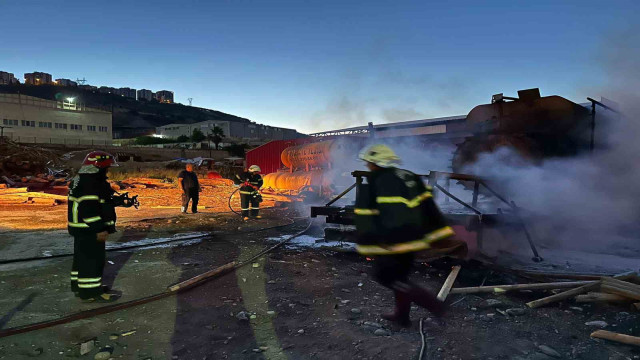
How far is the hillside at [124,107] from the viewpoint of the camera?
143000mm

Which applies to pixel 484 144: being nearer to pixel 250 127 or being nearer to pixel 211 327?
pixel 211 327

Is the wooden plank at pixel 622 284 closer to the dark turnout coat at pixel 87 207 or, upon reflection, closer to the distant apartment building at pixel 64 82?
the dark turnout coat at pixel 87 207

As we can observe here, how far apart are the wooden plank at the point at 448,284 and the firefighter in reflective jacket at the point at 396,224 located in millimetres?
810

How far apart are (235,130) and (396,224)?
94412mm

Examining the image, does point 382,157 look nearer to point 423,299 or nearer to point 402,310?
point 423,299

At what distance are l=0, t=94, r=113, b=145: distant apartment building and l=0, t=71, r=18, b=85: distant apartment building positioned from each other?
448ft

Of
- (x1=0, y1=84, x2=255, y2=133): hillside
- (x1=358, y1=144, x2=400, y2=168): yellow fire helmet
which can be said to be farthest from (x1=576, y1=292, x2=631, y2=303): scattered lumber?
(x1=0, y1=84, x2=255, y2=133): hillside

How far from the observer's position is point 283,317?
3.76m

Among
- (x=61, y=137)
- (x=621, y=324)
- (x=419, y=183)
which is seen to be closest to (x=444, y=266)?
(x=621, y=324)

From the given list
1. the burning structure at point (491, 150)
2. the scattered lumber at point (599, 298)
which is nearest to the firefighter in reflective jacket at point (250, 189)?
the burning structure at point (491, 150)

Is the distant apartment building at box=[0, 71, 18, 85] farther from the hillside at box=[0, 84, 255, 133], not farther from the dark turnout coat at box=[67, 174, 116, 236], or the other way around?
the dark turnout coat at box=[67, 174, 116, 236]

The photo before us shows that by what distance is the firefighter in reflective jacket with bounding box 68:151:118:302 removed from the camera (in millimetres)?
3977

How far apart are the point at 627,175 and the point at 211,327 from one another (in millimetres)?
8481

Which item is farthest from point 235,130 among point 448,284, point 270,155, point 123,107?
point 123,107
